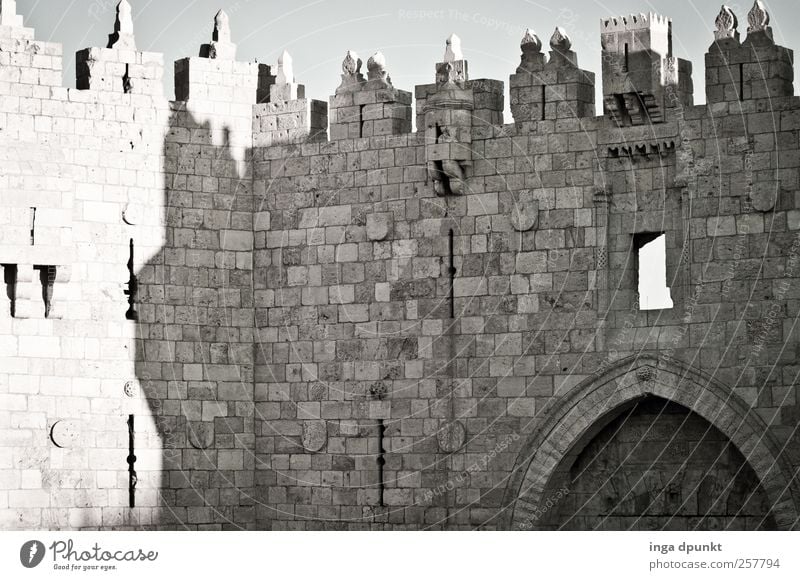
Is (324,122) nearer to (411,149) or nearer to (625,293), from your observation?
(411,149)

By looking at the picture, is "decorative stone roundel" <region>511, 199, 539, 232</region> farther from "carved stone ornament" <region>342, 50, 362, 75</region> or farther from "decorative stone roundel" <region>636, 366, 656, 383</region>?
"carved stone ornament" <region>342, 50, 362, 75</region>

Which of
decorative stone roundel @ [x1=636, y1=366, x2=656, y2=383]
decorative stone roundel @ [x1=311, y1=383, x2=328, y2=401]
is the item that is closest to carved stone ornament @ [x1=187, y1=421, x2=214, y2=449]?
decorative stone roundel @ [x1=311, y1=383, x2=328, y2=401]

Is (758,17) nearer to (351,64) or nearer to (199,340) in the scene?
(351,64)

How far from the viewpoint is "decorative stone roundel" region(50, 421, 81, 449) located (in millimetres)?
26984

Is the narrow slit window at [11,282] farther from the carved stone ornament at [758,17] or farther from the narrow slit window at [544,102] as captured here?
the carved stone ornament at [758,17]

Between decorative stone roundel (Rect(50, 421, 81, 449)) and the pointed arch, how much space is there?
5448 millimetres

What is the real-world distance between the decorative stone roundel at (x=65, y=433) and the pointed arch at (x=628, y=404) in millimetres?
5448

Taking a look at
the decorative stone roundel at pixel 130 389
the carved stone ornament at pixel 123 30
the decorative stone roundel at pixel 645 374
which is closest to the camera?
the decorative stone roundel at pixel 645 374

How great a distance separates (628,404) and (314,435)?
14.2 ft

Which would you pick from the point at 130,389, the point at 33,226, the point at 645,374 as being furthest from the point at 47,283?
the point at 645,374

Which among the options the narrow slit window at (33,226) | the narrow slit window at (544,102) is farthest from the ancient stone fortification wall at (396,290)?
the narrow slit window at (33,226)

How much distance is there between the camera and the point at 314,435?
28.3 meters

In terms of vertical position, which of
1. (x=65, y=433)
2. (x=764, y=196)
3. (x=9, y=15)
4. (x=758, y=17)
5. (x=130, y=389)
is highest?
(x=9, y=15)

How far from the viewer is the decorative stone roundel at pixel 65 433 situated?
27.0 m
